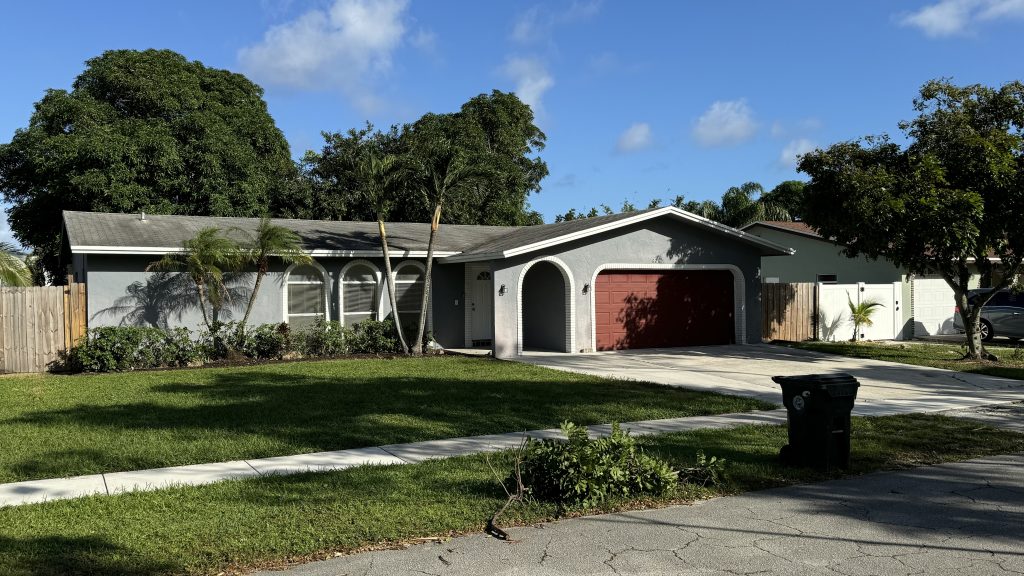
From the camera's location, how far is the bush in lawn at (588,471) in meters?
6.34

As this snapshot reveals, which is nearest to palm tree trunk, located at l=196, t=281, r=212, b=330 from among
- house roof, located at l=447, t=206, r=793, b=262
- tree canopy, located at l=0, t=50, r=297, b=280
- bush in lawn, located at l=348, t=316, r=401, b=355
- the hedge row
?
the hedge row

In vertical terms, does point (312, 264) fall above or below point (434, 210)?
below

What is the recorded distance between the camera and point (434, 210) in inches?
716

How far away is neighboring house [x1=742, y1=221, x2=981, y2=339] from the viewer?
77.6 feet

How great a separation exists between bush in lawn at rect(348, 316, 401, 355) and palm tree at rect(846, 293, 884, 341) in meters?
13.2

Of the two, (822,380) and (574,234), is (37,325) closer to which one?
(574,234)

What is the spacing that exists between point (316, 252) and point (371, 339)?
244 cm

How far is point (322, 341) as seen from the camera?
18031mm

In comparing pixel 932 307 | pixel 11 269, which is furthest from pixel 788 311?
pixel 11 269

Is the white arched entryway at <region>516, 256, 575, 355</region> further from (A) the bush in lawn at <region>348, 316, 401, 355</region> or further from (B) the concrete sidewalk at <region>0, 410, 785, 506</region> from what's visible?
(B) the concrete sidewalk at <region>0, 410, 785, 506</region>

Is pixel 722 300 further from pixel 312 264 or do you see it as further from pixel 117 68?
pixel 117 68

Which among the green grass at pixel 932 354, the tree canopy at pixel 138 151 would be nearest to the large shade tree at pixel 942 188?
the green grass at pixel 932 354

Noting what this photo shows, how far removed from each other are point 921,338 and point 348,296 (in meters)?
17.2

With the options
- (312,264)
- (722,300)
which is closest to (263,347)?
(312,264)
